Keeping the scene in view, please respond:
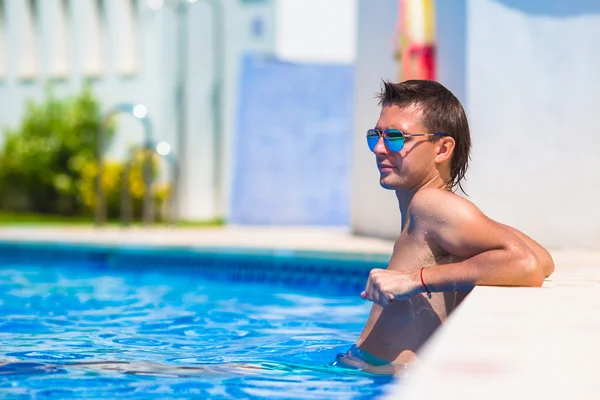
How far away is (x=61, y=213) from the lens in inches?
769

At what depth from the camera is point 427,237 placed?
9.77ft

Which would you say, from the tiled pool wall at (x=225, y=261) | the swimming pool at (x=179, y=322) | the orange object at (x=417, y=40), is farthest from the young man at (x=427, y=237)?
the orange object at (x=417, y=40)

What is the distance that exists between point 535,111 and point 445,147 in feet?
16.9

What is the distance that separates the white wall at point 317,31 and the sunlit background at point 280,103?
4cm

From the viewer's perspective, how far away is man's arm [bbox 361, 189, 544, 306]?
284 centimetres

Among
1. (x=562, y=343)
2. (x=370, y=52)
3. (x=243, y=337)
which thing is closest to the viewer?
(x=562, y=343)

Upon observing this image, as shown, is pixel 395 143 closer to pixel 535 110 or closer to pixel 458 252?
pixel 458 252

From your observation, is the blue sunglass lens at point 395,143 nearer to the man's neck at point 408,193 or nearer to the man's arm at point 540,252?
the man's neck at point 408,193

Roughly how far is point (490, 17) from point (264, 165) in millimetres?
5975

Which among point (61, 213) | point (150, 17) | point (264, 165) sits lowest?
point (61, 213)

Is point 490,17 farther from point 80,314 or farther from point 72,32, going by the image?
point 72,32

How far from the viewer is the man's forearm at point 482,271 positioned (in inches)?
113

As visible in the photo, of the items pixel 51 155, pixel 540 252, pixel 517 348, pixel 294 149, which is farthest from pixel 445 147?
pixel 51 155

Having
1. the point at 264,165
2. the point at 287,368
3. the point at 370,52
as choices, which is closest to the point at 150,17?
the point at 264,165
